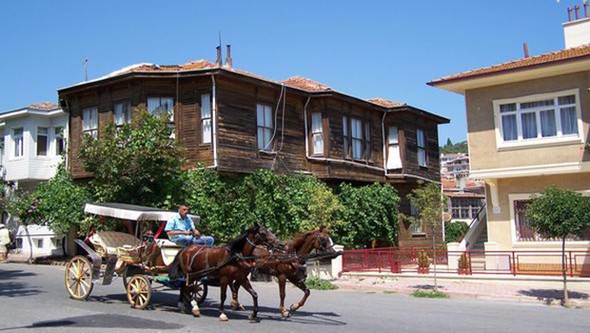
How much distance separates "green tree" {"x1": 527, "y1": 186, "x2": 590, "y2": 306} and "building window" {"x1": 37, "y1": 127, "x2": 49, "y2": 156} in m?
26.7

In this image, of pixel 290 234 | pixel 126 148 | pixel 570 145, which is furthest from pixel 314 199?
pixel 570 145

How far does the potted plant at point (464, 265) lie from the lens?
1942cm

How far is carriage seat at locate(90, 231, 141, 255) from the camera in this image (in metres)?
14.1

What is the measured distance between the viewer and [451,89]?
22.0 meters

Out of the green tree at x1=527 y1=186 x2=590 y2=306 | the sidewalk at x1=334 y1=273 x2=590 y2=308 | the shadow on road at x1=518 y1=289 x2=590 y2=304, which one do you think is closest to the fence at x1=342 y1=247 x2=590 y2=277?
the sidewalk at x1=334 y1=273 x2=590 y2=308

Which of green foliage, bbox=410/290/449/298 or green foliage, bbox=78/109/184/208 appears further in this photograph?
green foliage, bbox=78/109/184/208

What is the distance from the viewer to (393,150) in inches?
1293

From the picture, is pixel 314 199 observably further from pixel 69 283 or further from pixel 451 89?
pixel 69 283

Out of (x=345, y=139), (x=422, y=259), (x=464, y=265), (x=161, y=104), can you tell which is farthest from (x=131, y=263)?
(x=345, y=139)

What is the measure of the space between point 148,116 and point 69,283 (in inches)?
368

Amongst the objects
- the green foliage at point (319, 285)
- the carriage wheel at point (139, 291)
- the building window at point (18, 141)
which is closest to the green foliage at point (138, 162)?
the green foliage at point (319, 285)

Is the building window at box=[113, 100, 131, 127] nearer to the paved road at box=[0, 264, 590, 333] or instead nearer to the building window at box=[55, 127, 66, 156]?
the building window at box=[55, 127, 66, 156]

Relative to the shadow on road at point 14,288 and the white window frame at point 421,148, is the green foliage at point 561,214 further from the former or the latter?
the white window frame at point 421,148

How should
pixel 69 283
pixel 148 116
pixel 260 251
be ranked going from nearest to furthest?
pixel 260 251
pixel 69 283
pixel 148 116
